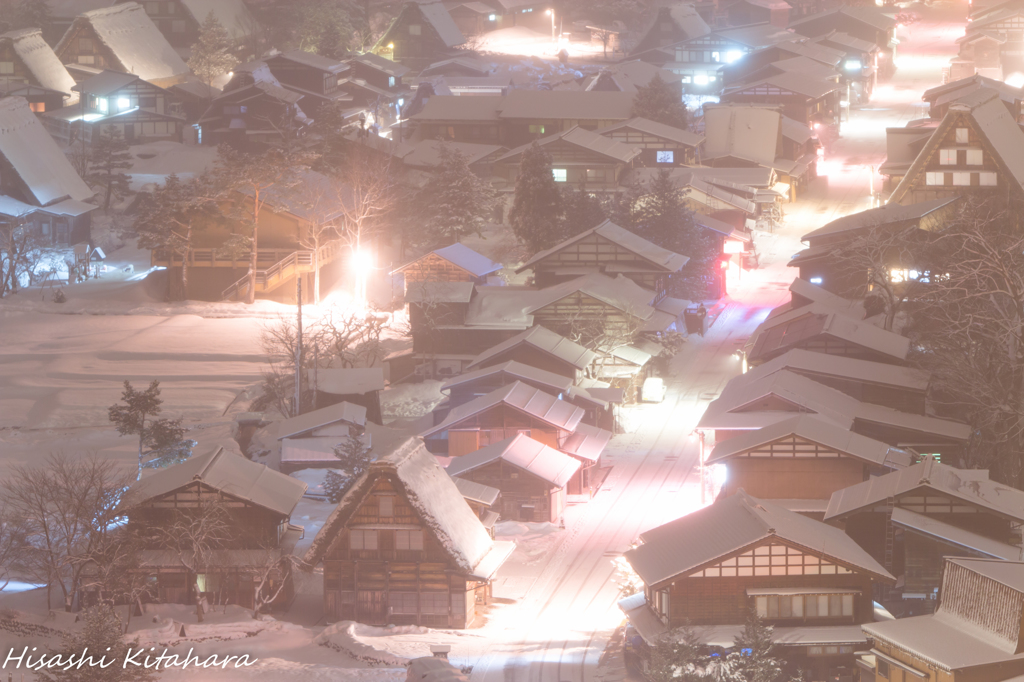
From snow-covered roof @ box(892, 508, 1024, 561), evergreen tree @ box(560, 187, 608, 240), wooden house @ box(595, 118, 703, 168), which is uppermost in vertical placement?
wooden house @ box(595, 118, 703, 168)

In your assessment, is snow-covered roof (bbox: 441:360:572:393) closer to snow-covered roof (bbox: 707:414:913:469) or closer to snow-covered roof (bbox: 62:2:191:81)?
snow-covered roof (bbox: 707:414:913:469)

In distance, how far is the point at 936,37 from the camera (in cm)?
10206

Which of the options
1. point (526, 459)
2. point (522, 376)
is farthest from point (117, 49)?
point (526, 459)

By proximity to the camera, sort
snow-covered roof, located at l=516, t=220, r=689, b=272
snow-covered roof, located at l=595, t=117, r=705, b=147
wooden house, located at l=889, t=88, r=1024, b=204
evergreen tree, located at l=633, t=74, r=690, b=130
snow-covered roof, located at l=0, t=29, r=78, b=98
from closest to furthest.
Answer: snow-covered roof, located at l=516, t=220, r=689, b=272 < wooden house, located at l=889, t=88, r=1024, b=204 < snow-covered roof, located at l=595, t=117, r=705, b=147 < evergreen tree, located at l=633, t=74, r=690, b=130 < snow-covered roof, located at l=0, t=29, r=78, b=98

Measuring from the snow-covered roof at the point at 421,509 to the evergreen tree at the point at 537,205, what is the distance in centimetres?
2413

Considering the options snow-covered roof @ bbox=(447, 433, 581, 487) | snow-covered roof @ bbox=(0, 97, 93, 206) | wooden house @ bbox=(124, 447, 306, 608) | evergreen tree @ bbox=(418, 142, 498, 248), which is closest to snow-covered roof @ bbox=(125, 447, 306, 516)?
wooden house @ bbox=(124, 447, 306, 608)

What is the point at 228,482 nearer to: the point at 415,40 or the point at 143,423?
the point at 143,423

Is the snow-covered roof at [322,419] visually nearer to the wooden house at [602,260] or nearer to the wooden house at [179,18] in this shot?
the wooden house at [602,260]

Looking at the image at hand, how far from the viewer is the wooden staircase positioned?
53438 millimetres

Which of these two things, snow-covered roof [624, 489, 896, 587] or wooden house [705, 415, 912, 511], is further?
wooden house [705, 415, 912, 511]

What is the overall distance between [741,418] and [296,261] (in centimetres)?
2337

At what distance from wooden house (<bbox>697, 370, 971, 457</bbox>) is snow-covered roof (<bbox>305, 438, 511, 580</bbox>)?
867 centimetres

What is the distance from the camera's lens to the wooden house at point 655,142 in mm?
65062

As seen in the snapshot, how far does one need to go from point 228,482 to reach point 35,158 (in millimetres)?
33366
